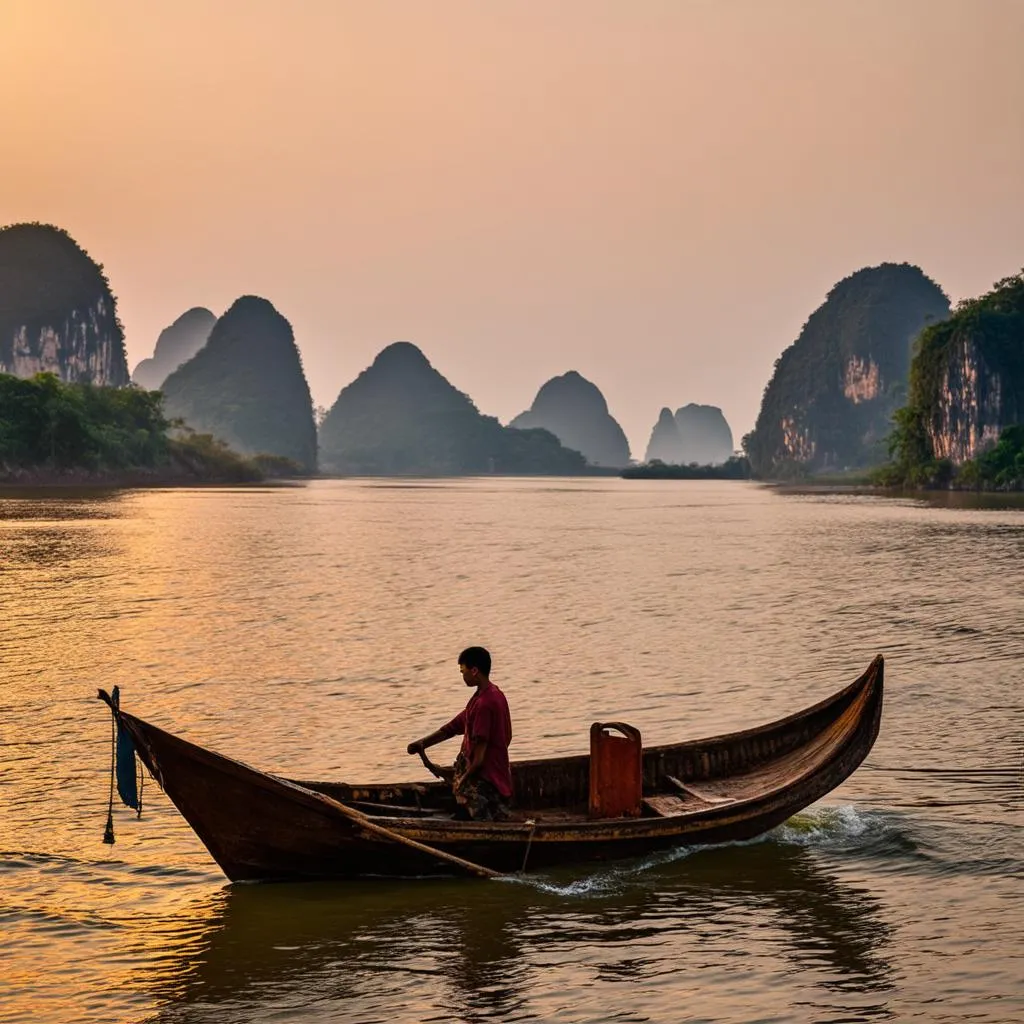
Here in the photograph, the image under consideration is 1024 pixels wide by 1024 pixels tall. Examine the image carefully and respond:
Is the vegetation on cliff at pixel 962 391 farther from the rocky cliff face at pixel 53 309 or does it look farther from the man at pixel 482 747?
the rocky cliff face at pixel 53 309

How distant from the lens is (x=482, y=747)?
26.7 ft

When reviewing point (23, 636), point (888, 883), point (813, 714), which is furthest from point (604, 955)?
point (23, 636)

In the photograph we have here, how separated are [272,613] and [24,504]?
3938 cm

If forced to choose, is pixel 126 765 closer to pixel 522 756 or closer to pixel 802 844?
pixel 802 844

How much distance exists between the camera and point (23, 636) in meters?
19.0

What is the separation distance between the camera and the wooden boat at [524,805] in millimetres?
7527

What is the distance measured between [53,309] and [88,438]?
79.6 meters

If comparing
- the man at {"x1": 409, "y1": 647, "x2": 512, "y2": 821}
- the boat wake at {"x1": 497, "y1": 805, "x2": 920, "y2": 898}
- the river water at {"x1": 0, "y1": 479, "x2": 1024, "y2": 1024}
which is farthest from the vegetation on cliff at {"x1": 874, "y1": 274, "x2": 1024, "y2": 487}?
the man at {"x1": 409, "y1": 647, "x2": 512, "y2": 821}

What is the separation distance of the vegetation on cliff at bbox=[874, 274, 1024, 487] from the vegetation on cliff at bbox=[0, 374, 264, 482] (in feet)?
197

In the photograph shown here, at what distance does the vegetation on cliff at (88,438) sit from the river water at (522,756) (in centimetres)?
5453

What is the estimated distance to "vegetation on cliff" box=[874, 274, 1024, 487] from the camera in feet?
338

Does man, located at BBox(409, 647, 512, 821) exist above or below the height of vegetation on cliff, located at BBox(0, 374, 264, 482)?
below

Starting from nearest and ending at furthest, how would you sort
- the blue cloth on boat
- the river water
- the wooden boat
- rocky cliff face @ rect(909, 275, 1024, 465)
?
1. the river water
2. the blue cloth on boat
3. the wooden boat
4. rocky cliff face @ rect(909, 275, 1024, 465)

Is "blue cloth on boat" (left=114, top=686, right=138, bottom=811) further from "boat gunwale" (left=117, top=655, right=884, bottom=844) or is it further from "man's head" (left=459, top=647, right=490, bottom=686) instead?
"man's head" (left=459, top=647, right=490, bottom=686)
